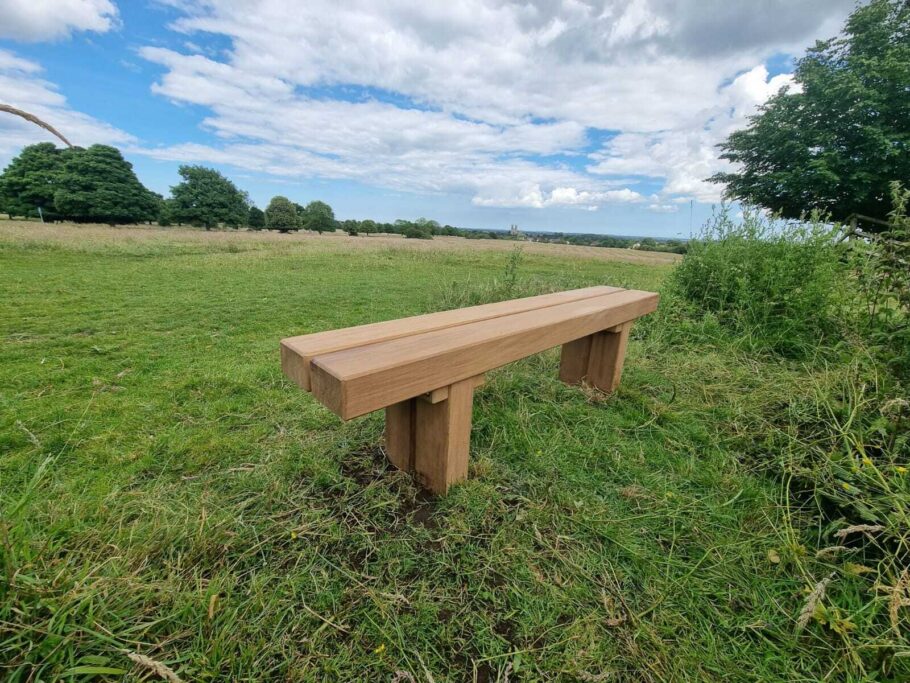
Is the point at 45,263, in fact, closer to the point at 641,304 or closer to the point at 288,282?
the point at 288,282

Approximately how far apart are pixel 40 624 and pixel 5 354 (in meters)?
3.85

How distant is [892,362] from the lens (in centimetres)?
206

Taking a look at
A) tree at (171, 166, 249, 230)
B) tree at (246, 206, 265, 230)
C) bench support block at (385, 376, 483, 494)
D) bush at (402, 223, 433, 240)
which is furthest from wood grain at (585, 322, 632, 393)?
tree at (246, 206, 265, 230)

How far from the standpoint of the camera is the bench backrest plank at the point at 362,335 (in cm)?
132

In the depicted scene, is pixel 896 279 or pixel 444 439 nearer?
pixel 444 439

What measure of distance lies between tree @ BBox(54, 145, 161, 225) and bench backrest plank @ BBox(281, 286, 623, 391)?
42.5m

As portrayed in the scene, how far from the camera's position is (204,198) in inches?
1468

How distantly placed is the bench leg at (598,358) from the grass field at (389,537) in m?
0.15

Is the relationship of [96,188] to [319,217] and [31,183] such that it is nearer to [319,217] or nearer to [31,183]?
[31,183]

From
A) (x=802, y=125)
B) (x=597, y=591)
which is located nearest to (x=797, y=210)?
(x=802, y=125)

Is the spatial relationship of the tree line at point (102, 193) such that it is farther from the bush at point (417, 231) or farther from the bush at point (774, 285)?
the bush at point (774, 285)

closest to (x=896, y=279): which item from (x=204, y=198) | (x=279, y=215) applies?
(x=204, y=198)

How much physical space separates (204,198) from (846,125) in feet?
149

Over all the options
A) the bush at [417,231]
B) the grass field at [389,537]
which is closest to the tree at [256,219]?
the bush at [417,231]
